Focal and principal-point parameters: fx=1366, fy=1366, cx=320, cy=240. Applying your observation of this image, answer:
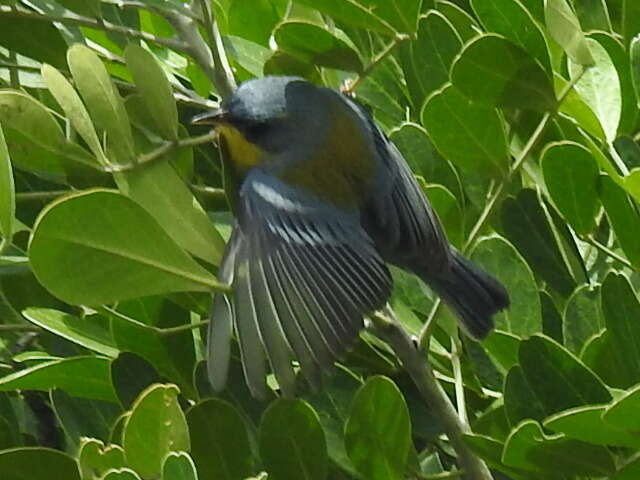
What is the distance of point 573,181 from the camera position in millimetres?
1118

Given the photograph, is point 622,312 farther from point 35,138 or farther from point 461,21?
point 35,138

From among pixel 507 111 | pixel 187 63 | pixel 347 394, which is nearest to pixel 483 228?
pixel 507 111

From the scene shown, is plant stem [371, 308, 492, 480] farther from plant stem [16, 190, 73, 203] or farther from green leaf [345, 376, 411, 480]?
plant stem [16, 190, 73, 203]

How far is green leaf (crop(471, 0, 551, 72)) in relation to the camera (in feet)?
3.73

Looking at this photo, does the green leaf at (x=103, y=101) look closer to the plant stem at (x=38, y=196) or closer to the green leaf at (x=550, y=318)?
the plant stem at (x=38, y=196)

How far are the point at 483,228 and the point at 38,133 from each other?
0.41m

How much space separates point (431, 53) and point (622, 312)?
0.32m

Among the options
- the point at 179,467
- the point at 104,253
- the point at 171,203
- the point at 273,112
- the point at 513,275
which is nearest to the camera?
the point at 179,467

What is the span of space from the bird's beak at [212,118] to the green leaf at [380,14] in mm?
140

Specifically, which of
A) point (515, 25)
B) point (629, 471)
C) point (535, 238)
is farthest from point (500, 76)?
point (629, 471)

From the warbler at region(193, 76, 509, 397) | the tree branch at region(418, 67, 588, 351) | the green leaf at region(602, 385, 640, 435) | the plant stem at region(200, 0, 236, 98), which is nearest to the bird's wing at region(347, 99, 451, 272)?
the warbler at region(193, 76, 509, 397)

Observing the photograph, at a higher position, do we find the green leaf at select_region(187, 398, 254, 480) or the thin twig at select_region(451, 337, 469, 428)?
the green leaf at select_region(187, 398, 254, 480)

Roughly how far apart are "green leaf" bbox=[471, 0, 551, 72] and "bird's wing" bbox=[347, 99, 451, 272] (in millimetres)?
202

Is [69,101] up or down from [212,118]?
up
